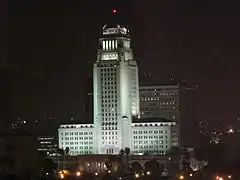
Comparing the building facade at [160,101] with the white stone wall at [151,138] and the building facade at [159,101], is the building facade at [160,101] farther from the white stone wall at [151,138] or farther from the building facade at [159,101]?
the white stone wall at [151,138]

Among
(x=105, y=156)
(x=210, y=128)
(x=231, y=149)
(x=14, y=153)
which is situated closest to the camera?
(x=14, y=153)

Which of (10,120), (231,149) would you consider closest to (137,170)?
(231,149)

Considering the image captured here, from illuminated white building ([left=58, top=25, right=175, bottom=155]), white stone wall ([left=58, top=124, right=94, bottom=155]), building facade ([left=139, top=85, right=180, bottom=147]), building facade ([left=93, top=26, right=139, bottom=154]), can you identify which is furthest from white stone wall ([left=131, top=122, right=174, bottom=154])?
building facade ([left=139, top=85, right=180, bottom=147])

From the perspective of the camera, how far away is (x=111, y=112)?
16016 mm

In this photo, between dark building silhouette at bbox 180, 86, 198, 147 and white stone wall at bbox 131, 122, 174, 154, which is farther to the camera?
dark building silhouette at bbox 180, 86, 198, 147

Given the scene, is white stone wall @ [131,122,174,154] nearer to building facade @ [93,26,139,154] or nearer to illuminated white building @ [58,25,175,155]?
illuminated white building @ [58,25,175,155]

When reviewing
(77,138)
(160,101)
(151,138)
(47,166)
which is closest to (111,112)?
(77,138)

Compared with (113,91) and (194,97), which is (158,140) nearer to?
(113,91)

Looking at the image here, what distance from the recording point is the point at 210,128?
60.5 feet

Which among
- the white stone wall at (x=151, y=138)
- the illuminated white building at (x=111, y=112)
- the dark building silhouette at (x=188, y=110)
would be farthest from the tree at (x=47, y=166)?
the dark building silhouette at (x=188, y=110)

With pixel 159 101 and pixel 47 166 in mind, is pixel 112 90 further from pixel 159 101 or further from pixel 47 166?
pixel 47 166

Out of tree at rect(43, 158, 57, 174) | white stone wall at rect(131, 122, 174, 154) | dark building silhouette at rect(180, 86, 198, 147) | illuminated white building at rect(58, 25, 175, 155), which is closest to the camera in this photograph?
tree at rect(43, 158, 57, 174)

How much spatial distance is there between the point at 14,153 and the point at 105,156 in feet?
38.8

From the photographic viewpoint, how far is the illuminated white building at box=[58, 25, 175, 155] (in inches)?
622
